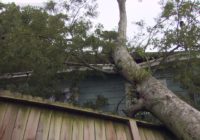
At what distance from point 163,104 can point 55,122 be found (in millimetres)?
2049

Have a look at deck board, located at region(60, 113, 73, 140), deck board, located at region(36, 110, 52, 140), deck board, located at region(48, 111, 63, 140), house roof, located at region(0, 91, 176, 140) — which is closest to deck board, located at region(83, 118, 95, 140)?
house roof, located at region(0, 91, 176, 140)

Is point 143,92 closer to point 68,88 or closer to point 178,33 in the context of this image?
point 178,33

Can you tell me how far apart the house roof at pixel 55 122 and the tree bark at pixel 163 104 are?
0.47 meters

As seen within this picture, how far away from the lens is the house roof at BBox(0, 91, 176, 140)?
383 cm

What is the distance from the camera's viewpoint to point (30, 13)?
25.7ft

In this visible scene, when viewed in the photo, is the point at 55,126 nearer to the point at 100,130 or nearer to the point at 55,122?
the point at 55,122

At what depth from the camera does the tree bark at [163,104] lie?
4.32 meters

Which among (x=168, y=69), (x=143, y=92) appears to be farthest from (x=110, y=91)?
(x=143, y=92)

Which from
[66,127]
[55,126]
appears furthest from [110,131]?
[55,126]

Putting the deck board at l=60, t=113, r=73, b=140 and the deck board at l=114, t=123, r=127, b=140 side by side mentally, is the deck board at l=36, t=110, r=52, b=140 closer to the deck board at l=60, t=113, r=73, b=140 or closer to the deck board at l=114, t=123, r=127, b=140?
the deck board at l=60, t=113, r=73, b=140

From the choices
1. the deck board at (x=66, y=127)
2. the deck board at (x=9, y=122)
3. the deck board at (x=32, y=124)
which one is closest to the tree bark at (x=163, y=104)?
the deck board at (x=66, y=127)

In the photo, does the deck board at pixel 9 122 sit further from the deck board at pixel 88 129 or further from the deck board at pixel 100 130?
the deck board at pixel 100 130

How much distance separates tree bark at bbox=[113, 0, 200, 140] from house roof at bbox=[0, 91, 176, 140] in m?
0.47

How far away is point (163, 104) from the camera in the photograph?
→ 4.95 m
